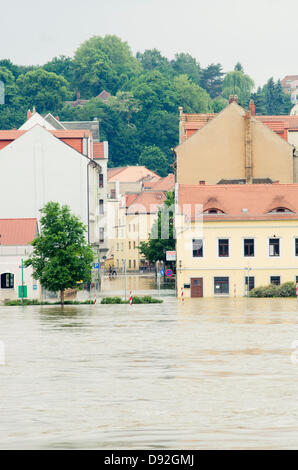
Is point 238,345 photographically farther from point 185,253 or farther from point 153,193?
point 153,193

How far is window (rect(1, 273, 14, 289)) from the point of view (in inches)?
2881

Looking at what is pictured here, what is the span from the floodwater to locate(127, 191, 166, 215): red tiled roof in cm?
8196

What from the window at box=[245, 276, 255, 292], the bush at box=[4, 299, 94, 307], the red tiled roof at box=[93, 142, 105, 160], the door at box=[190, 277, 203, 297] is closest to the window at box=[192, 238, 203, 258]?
the door at box=[190, 277, 203, 297]

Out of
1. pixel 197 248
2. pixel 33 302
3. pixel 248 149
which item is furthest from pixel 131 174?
pixel 33 302

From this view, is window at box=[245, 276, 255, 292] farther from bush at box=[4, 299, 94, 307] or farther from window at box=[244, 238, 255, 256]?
bush at box=[4, 299, 94, 307]

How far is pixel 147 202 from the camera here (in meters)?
142

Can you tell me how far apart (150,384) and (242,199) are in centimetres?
4795

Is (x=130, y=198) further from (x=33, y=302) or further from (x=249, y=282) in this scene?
(x=33, y=302)

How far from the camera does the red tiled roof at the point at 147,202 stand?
137250 mm

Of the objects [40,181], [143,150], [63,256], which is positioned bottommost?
[63,256]

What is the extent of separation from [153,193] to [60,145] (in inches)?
2206

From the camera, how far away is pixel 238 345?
41.8 m

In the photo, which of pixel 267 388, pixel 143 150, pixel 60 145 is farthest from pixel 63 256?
pixel 143 150

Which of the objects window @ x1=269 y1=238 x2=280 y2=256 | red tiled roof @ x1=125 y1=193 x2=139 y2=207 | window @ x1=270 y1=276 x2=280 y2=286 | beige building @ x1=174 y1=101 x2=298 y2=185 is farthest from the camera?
red tiled roof @ x1=125 y1=193 x2=139 y2=207
